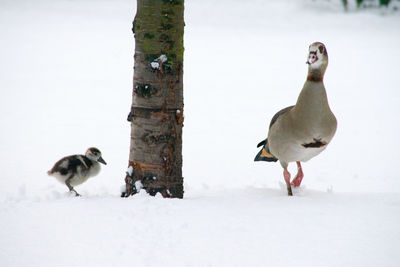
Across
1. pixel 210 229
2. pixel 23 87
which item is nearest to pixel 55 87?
pixel 23 87

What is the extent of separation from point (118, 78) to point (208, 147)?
275 inches

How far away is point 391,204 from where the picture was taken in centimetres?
429

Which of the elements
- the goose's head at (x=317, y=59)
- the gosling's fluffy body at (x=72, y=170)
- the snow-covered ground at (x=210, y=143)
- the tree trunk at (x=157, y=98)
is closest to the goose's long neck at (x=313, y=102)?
the goose's head at (x=317, y=59)

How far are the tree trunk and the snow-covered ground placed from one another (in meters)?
0.24

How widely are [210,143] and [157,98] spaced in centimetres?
497

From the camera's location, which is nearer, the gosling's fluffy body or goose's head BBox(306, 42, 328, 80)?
goose's head BBox(306, 42, 328, 80)

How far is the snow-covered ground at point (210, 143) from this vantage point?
138 inches

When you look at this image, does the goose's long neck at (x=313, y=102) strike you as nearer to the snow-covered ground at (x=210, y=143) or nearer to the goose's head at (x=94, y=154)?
the snow-covered ground at (x=210, y=143)

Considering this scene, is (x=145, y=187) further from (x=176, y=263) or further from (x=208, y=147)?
(x=208, y=147)

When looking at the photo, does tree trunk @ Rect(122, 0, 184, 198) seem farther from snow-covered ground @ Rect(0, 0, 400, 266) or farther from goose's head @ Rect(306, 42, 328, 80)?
goose's head @ Rect(306, 42, 328, 80)

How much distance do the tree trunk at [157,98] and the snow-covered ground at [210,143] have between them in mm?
244

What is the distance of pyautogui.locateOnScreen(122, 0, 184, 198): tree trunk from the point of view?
439 centimetres

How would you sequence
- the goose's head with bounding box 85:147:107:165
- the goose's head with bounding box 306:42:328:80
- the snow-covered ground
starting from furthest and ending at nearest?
the goose's head with bounding box 85:147:107:165 → the goose's head with bounding box 306:42:328:80 → the snow-covered ground

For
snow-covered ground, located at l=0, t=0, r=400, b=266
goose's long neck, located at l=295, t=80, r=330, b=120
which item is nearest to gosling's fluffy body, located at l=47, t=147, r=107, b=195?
snow-covered ground, located at l=0, t=0, r=400, b=266
